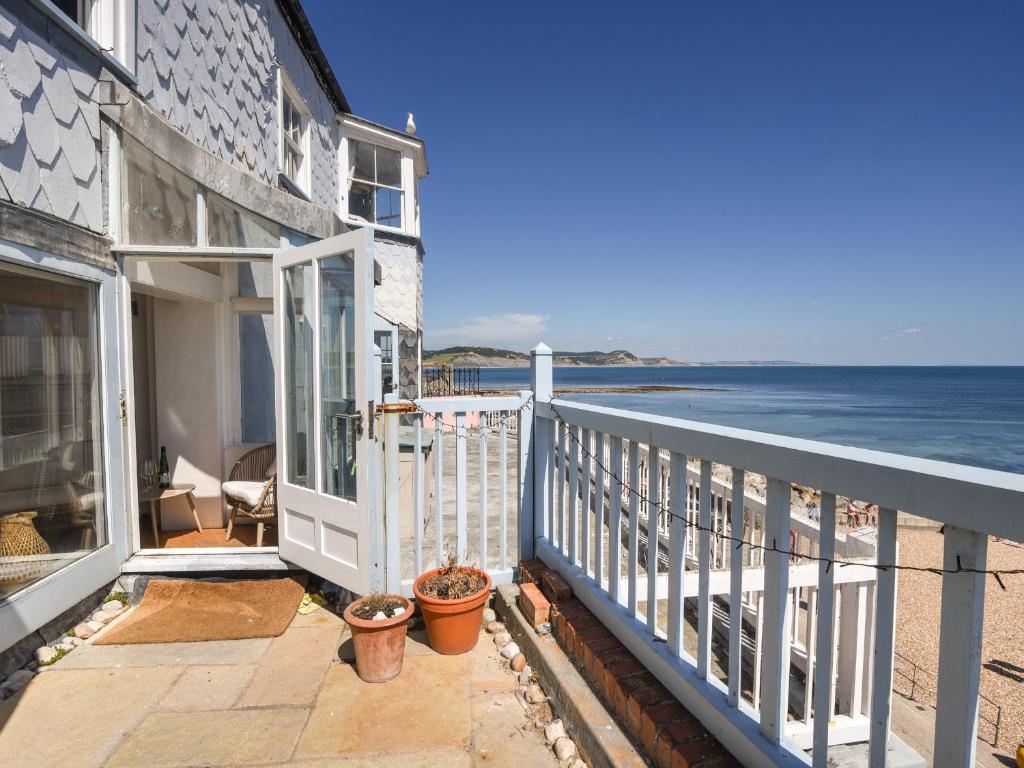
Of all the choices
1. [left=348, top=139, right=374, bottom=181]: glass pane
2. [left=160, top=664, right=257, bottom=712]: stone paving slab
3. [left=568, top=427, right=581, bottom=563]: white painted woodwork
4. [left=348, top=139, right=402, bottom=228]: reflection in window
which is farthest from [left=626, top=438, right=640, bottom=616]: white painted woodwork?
[left=348, top=139, right=374, bottom=181]: glass pane

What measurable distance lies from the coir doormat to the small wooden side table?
2.87ft

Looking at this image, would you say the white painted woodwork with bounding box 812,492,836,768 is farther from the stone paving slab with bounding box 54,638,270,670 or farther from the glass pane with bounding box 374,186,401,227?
the glass pane with bounding box 374,186,401,227

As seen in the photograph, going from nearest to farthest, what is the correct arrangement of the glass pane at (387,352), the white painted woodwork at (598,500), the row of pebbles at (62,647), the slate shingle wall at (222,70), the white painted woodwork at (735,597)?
the white painted woodwork at (735,597), the white painted woodwork at (598,500), the row of pebbles at (62,647), the slate shingle wall at (222,70), the glass pane at (387,352)

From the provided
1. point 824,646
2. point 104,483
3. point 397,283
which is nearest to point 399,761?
point 824,646

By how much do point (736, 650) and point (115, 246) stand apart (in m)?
3.78

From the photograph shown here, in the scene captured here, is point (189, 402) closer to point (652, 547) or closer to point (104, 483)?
point (104, 483)

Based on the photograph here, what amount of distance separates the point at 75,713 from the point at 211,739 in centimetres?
71

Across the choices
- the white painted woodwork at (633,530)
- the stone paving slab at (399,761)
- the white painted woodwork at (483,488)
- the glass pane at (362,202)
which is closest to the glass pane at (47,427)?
the stone paving slab at (399,761)

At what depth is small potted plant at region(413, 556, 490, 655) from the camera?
2801 millimetres

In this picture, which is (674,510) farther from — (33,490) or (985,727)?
(985,727)

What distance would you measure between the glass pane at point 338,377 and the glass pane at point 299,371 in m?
0.11

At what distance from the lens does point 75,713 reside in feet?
7.85

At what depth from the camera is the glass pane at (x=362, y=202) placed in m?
→ 9.00

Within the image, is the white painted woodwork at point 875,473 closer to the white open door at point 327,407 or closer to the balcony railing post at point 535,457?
the balcony railing post at point 535,457
